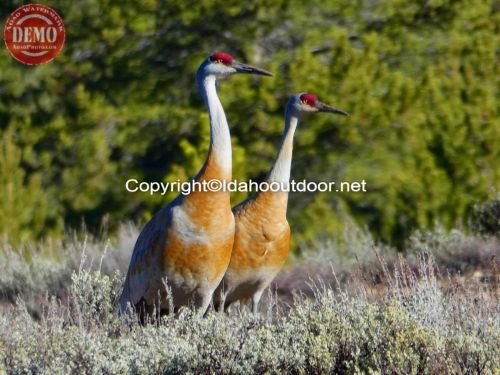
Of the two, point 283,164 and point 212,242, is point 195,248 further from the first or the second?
point 283,164

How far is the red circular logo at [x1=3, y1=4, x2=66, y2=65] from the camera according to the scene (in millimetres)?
16375

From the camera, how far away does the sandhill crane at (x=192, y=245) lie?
7.61 metres

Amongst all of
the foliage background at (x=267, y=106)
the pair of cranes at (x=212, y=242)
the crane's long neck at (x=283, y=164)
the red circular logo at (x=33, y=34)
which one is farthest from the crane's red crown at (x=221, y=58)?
the red circular logo at (x=33, y=34)

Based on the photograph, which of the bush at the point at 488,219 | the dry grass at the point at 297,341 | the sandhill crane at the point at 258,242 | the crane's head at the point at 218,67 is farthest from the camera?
the bush at the point at 488,219

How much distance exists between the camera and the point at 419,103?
15.4m

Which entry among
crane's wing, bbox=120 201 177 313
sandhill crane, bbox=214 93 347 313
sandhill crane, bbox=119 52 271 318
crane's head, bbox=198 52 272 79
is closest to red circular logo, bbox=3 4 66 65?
crane's head, bbox=198 52 272 79

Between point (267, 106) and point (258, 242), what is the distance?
8.34m

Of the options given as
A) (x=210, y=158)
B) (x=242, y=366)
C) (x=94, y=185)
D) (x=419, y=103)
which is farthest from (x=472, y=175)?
(x=242, y=366)

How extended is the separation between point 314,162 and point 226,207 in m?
8.71

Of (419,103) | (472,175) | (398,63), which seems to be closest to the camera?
(472,175)

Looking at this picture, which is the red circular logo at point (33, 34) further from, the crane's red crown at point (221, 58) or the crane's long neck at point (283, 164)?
the crane's long neck at point (283, 164)

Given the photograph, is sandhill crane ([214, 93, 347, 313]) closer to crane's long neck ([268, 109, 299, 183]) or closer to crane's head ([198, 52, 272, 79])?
crane's long neck ([268, 109, 299, 183])

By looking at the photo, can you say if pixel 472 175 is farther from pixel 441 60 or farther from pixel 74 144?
pixel 74 144

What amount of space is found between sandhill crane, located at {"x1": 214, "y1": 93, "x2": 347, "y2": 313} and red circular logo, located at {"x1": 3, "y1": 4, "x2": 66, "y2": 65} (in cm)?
852
